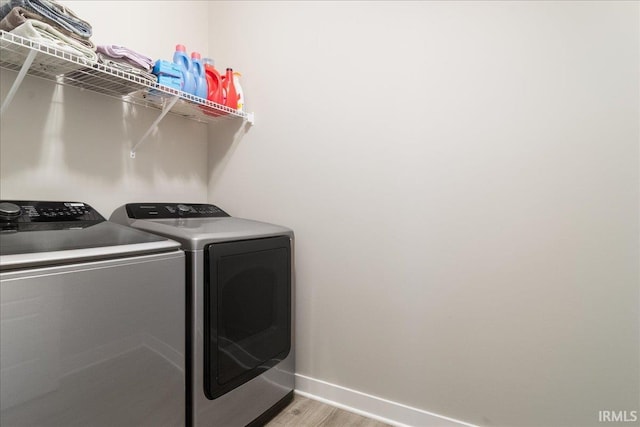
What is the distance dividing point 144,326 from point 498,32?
1724 millimetres

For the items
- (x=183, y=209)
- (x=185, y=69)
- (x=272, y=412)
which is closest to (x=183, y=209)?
(x=183, y=209)

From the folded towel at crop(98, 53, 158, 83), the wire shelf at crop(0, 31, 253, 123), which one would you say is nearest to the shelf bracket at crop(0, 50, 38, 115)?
the wire shelf at crop(0, 31, 253, 123)

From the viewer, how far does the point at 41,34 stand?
1124mm

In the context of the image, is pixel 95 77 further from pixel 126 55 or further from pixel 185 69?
pixel 185 69

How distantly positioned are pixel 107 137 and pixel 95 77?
1.06 ft

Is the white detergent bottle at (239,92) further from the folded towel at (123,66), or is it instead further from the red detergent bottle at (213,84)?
the folded towel at (123,66)

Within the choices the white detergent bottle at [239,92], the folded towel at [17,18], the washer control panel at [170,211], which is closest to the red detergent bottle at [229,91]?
the white detergent bottle at [239,92]

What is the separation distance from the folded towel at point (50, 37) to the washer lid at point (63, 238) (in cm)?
57

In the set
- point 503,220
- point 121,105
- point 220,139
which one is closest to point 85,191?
point 121,105

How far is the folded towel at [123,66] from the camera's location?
1.33m

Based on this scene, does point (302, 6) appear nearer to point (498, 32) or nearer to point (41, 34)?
point (498, 32)

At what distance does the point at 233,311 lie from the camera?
143 centimetres

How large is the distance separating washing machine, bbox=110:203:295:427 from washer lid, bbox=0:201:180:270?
0.15 meters

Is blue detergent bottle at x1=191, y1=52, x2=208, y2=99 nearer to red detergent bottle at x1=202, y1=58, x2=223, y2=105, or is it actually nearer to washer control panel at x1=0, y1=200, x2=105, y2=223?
red detergent bottle at x1=202, y1=58, x2=223, y2=105
